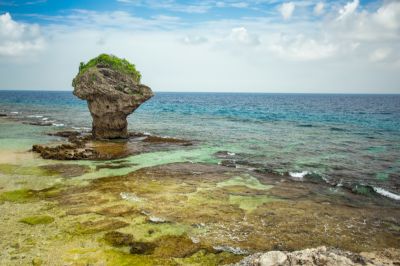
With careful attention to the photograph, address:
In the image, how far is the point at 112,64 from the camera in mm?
41562

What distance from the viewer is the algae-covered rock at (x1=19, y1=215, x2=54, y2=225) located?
15.7 m

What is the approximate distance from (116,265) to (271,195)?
38.5ft

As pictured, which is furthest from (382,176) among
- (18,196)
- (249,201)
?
(18,196)

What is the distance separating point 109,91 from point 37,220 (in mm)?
24973

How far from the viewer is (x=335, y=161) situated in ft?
103

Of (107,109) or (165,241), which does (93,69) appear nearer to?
(107,109)

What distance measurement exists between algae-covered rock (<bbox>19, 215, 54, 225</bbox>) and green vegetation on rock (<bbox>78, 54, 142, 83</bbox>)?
27.9m

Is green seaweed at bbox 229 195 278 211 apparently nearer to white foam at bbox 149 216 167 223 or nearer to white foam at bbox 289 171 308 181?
white foam at bbox 149 216 167 223

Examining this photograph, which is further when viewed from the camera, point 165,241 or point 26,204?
point 26,204

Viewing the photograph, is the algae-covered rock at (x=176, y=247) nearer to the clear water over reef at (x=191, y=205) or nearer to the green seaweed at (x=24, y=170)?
the clear water over reef at (x=191, y=205)

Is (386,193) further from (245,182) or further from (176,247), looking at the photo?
(176,247)

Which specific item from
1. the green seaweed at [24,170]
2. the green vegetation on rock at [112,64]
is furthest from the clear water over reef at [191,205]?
the green vegetation on rock at [112,64]

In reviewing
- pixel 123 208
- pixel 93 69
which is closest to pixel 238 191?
pixel 123 208

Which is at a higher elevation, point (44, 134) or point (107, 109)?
point (107, 109)
